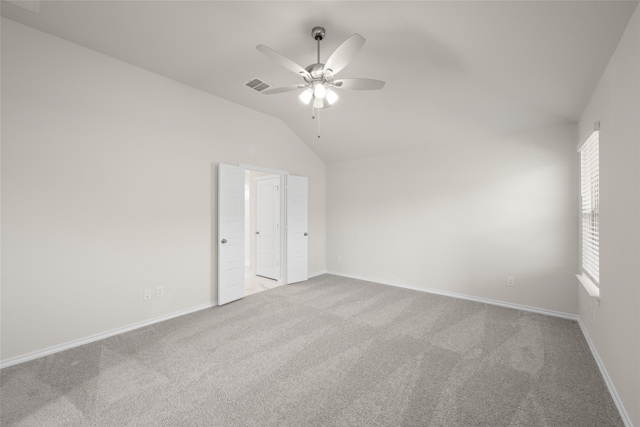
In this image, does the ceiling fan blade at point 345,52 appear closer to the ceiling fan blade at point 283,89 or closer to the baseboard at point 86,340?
the ceiling fan blade at point 283,89

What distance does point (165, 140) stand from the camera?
3.50 m

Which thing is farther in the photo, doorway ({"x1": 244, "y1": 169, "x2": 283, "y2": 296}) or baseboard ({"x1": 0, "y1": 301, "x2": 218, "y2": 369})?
doorway ({"x1": 244, "y1": 169, "x2": 283, "y2": 296})

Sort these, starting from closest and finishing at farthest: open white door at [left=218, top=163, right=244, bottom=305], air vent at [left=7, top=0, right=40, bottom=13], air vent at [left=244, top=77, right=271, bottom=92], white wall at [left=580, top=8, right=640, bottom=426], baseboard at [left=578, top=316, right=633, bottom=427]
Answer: white wall at [left=580, top=8, right=640, bottom=426] → baseboard at [left=578, top=316, right=633, bottom=427] → air vent at [left=7, top=0, right=40, bottom=13] → air vent at [left=244, top=77, right=271, bottom=92] → open white door at [left=218, top=163, right=244, bottom=305]

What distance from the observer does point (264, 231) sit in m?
5.72

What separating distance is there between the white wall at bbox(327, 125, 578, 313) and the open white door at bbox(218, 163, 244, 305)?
7.69ft

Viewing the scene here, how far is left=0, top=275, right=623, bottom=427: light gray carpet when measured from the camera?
5.92ft

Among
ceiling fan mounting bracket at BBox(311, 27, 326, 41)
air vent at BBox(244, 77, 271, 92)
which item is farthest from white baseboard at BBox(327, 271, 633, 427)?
air vent at BBox(244, 77, 271, 92)

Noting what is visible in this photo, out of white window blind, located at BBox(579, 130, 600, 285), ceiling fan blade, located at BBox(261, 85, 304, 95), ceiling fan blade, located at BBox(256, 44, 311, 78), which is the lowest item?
white window blind, located at BBox(579, 130, 600, 285)

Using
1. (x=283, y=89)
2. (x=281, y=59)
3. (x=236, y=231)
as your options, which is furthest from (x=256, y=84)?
(x=236, y=231)

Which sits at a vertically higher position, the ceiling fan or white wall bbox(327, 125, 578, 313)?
the ceiling fan

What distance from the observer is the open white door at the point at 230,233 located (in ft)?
13.0

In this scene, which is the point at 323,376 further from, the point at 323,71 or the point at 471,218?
the point at 471,218

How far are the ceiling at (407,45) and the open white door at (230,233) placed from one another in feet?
4.20

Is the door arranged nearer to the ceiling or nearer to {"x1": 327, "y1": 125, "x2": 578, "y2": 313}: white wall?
{"x1": 327, "y1": 125, "x2": 578, "y2": 313}: white wall
